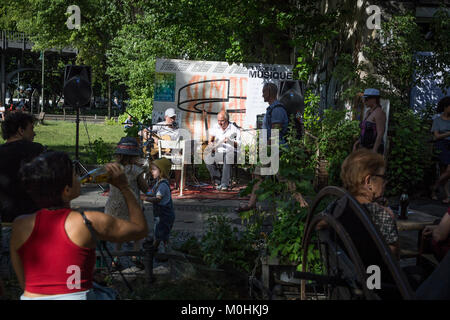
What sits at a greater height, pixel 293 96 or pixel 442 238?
pixel 293 96

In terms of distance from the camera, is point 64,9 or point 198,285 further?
point 64,9

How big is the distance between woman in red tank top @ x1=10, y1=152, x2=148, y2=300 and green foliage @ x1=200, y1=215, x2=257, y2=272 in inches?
79.0

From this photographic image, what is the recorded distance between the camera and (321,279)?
2359 millimetres

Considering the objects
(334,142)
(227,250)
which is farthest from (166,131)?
(227,250)

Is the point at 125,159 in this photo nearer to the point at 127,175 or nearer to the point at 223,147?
the point at 127,175

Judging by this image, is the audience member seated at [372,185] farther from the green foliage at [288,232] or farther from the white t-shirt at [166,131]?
the white t-shirt at [166,131]

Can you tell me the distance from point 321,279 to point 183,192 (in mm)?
8272

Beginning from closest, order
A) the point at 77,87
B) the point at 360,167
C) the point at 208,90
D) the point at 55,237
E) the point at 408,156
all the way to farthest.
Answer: the point at 55,237, the point at 360,167, the point at 408,156, the point at 77,87, the point at 208,90

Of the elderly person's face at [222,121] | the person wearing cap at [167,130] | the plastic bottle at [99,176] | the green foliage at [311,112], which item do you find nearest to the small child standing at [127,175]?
the plastic bottle at [99,176]

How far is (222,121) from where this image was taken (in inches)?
438

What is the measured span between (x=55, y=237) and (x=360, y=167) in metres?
1.81
